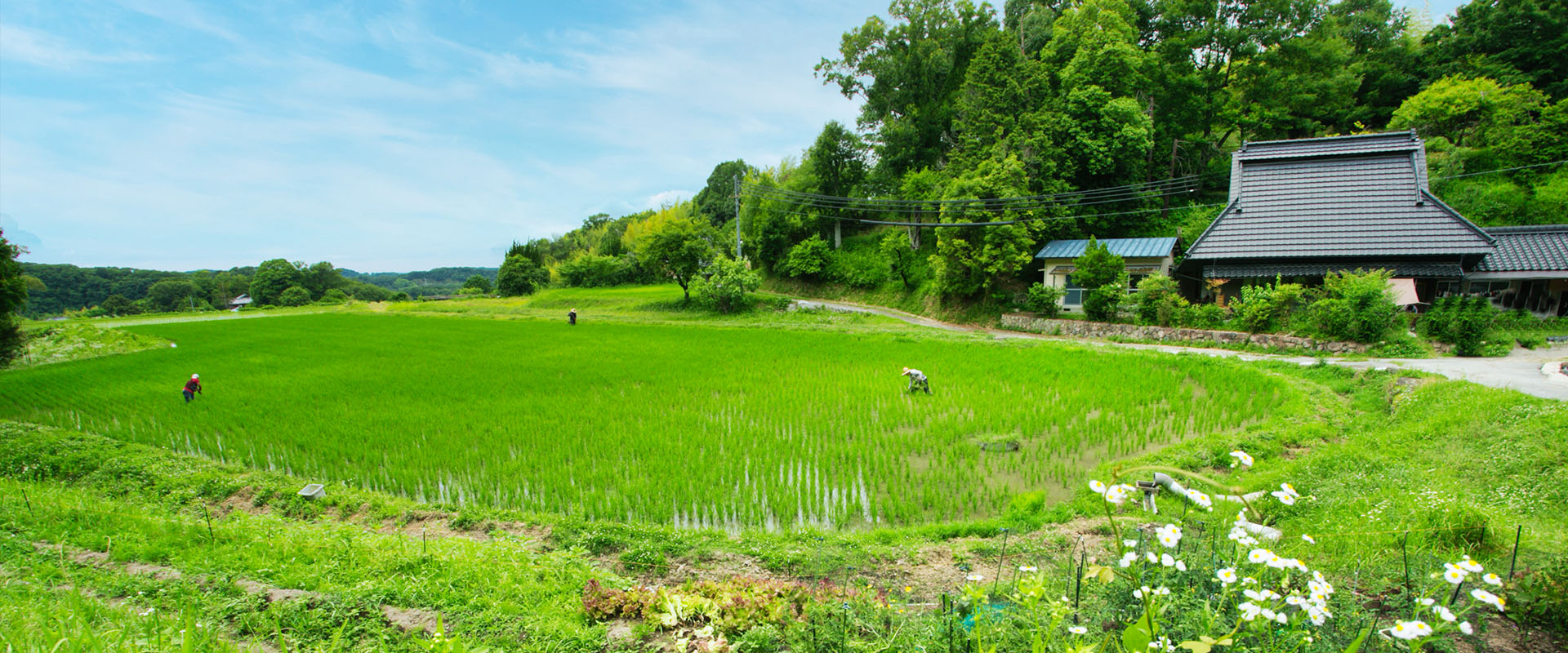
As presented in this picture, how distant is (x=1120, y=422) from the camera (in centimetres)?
743

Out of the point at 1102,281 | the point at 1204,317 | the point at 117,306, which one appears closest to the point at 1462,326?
the point at 1204,317

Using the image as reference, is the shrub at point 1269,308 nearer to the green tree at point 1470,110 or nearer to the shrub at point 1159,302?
the shrub at point 1159,302

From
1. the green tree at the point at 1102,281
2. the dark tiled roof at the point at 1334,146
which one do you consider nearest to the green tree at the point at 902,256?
the green tree at the point at 1102,281

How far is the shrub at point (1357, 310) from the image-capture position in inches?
428

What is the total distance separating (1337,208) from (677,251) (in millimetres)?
22113

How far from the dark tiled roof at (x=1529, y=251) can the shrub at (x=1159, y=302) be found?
683 cm

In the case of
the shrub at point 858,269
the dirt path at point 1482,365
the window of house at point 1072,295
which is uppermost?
the shrub at point 858,269

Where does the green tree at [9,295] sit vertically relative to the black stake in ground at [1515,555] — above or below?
above

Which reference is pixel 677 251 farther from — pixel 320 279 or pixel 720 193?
pixel 320 279

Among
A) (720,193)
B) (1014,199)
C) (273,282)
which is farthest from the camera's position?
(273,282)

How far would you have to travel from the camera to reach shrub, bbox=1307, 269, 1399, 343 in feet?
35.6

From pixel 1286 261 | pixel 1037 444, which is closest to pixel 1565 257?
pixel 1286 261

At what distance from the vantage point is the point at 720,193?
46.4 meters

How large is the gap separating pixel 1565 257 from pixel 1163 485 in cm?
1698
